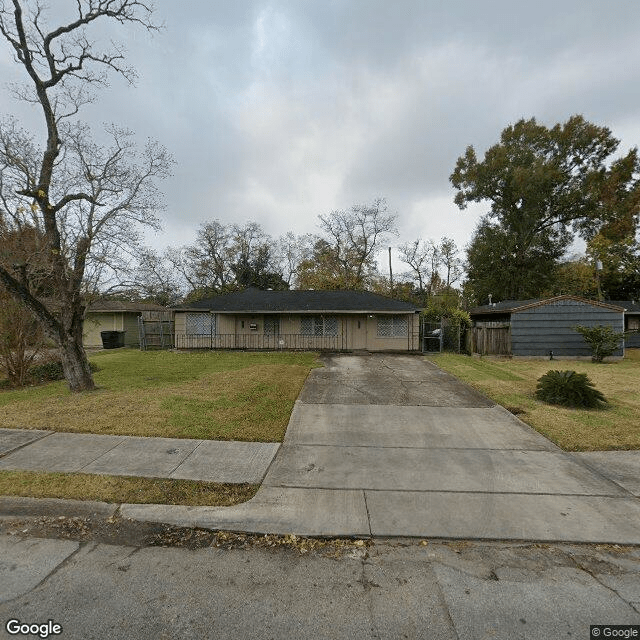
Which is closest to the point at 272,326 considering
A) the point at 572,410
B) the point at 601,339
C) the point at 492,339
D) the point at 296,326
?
the point at 296,326

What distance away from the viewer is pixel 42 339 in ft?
32.9

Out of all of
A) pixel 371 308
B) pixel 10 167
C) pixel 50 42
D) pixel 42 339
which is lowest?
pixel 42 339

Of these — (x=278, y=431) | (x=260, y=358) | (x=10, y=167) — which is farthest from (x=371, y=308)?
(x=10, y=167)

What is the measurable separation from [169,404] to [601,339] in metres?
16.4

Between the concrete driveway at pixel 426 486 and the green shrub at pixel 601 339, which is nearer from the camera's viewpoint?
the concrete driveway at pixel 426 486

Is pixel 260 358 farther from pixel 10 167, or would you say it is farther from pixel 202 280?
pixel 202 280

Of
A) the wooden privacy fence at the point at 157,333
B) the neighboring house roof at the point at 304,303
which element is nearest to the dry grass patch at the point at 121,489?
the neighboring house roof at the point at 304,303

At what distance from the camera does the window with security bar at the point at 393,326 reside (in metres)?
18.6

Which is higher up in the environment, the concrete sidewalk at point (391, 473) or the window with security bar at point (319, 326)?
the window with security bar at point (319, 326)

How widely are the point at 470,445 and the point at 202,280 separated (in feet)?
117

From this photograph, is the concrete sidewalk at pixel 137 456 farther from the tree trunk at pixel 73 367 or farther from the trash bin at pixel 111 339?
the trash bin at pixel 111 339

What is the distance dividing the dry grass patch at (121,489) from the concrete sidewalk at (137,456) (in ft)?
0.48

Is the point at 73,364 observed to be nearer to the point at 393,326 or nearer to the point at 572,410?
the point at 572,410

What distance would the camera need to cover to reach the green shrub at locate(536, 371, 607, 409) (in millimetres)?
7320
